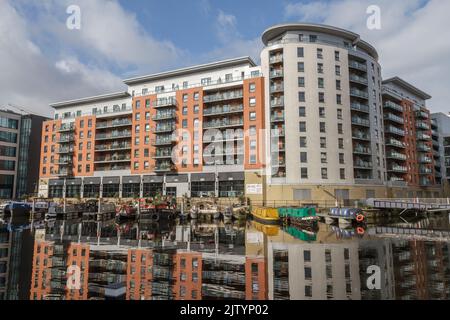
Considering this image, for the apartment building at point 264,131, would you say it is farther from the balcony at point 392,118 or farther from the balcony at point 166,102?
the balcony at point 392,118

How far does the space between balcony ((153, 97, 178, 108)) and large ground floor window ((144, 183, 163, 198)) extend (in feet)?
54.2

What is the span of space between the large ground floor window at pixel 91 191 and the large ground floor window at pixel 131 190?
7.52 m

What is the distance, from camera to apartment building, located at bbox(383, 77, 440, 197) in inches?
2692

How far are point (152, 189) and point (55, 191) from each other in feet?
97.7

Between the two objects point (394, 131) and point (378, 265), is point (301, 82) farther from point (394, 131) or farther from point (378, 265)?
point (378, 265)

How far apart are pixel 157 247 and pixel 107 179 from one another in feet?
171

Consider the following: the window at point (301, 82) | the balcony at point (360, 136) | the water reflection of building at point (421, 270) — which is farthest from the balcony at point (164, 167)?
the water reflection of building at point (421, 270)

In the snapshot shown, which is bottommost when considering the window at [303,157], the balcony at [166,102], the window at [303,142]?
the window at [303,157]

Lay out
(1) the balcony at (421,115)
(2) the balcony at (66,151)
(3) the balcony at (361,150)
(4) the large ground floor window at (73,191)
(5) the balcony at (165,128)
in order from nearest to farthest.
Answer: (3) the balcony at (361,150) < (5) the balcony at (165,128) < (4) the large ground floor window at (73,191) < (2) the balcony at (66,151) < (1) the balcony at (421,115)

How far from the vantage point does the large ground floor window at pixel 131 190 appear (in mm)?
66250

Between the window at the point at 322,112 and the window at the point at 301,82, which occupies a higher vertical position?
the window at the point at 301,82

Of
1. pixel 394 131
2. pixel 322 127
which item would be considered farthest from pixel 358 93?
pixel 394 131

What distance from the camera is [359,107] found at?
5891 cm
